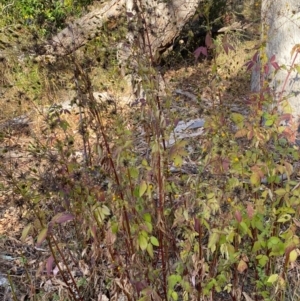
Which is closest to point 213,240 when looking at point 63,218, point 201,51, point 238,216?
point 238,216

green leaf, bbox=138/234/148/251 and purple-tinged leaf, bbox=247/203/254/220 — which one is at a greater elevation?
purple-tinged leaf, bbox=247/203/254/220

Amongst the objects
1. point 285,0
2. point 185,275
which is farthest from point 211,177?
point 285,0

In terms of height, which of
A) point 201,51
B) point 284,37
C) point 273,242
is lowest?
point 273,242

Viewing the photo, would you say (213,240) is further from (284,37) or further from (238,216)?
(284,37)

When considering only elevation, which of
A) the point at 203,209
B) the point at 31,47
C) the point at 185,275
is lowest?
the point at 185,275

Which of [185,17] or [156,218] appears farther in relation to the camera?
[185,17]

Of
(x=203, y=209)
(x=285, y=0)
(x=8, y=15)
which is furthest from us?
(x=8, y=15)

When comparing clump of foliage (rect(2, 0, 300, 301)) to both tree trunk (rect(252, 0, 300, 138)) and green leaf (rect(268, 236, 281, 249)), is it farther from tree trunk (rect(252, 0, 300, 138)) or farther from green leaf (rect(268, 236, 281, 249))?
tree trunk (rect(252, 0, 300, 138))

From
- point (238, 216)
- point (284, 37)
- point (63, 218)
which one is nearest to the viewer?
point (63, 218)

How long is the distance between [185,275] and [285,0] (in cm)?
231

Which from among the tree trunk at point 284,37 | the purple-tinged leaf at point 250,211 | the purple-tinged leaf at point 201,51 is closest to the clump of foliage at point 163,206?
the purple-tinged leaf at point 250,211

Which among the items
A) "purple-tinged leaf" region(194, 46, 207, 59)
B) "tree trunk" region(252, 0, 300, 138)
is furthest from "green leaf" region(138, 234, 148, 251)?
"tree trunk" region(252, 0, 300, 138)

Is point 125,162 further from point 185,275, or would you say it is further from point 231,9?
point 231,9

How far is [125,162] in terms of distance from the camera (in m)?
1.72
